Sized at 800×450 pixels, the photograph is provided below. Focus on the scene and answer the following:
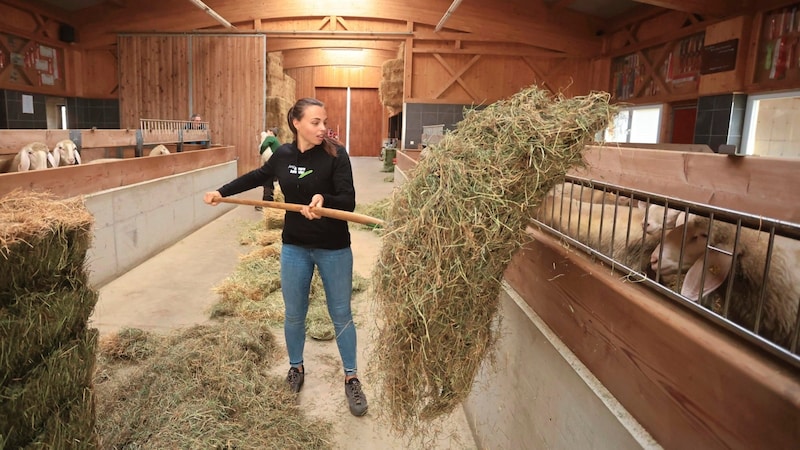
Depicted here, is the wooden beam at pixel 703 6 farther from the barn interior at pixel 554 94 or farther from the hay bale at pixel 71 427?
the hay bale at pixel 71 427

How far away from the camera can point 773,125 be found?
25.1 feet

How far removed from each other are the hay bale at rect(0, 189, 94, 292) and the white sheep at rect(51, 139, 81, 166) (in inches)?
131

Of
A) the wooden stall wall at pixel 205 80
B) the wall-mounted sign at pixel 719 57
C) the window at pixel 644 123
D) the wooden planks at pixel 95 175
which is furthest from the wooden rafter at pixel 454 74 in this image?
the wooden planks at pixel 95 175

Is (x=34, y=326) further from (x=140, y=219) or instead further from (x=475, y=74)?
(x=475, y=74)

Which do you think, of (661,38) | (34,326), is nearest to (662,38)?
(661,38)

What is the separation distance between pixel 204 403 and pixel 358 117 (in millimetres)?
21230

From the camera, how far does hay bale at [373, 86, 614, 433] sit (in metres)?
1.58

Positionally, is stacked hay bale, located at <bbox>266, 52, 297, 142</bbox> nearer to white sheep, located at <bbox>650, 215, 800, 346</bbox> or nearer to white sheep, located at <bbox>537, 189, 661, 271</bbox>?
white sheep, located at <bbox>537, 189, 661, 271</bbox>

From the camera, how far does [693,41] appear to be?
372 inches

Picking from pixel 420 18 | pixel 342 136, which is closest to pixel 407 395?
pixel 420 18

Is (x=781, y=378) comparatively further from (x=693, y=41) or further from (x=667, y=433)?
(x=693, y=41)

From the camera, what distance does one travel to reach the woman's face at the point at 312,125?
278 cm

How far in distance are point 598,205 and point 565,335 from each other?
777mm

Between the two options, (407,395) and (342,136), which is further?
(342,136)
